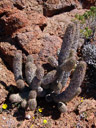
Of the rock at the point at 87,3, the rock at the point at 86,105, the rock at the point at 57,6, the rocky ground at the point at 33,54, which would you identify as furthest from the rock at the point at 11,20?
the rock at the point at 87,3

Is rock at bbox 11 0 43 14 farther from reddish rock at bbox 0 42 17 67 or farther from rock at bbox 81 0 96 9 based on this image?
rock at bbox 81 0 96 9

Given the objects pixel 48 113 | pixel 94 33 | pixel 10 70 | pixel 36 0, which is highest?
pixel 36 0

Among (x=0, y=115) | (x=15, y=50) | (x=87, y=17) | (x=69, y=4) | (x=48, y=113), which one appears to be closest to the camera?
(x=0, y=115)

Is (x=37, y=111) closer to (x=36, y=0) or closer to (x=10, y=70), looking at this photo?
(x=10, y=70)

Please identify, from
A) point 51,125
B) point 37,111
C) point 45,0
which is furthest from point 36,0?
point 51,125

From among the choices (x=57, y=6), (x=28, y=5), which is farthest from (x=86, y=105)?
(x=57, y=6)

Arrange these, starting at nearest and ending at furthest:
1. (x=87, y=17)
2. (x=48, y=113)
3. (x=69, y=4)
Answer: (x=48, y=113) → (x=87, y=17) → (x=69, y=4)

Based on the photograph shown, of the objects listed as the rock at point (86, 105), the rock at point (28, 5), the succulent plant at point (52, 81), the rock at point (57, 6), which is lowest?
the rock at point (86, 105)

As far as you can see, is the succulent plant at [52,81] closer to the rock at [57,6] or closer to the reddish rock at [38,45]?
the reddish rock at [38,45]
